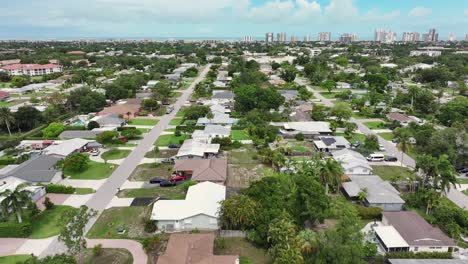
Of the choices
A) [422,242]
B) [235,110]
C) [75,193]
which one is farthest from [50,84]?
[422,242]

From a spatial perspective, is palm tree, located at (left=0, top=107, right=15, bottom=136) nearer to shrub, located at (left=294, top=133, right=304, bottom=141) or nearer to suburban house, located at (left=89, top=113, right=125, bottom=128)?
suburban house, located at (left=89, top=113, right=125, bottom=128)

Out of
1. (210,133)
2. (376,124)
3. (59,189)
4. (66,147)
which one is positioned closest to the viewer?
(59,189)

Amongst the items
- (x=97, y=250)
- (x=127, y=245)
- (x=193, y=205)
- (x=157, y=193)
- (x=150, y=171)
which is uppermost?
(x=193, y=205)

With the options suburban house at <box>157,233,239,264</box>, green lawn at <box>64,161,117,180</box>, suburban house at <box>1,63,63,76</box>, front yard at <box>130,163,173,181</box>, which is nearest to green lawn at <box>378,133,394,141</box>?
front yard at <box>130,163,173,181</box>

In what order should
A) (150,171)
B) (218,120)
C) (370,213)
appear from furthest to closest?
(218,120) < (150,171) < (370,213)

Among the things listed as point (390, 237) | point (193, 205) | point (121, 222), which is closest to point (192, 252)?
point (193, 205)

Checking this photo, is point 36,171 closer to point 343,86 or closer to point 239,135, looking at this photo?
point 239,135

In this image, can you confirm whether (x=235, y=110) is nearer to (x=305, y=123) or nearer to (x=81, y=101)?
(x=305, y=123)
